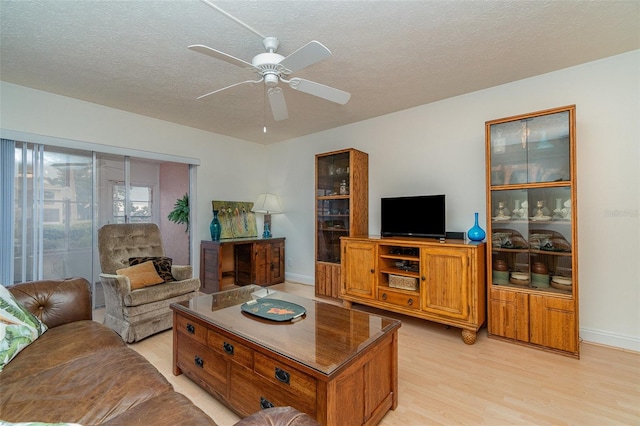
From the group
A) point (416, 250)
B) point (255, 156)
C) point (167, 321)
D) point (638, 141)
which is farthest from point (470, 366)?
point (255, 156)

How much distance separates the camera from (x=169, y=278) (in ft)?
10.1

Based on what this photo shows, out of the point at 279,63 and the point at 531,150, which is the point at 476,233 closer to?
the point at 531,150

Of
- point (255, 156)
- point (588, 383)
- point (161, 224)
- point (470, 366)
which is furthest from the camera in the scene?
point (255, 156)

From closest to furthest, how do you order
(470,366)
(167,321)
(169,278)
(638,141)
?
(470,366) → (638,141) → (167,321) → (169,278)

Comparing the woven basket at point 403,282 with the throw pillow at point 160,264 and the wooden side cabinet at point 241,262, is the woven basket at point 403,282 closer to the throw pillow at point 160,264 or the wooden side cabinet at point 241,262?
the wooden side cabinet at point 241,262

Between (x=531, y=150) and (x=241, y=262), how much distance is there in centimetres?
413

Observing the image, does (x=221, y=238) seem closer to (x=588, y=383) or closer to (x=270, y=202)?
(x=270, y=202)

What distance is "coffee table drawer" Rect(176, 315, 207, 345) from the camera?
187 centimetres

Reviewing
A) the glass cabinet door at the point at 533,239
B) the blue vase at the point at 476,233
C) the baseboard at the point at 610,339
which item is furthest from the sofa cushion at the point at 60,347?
the baseboard at the point at 610,339

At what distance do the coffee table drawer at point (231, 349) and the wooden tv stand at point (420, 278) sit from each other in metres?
1.96

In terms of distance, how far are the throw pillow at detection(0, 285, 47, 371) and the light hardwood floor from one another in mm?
875

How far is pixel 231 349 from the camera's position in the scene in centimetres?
167

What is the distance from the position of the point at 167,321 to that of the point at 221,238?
189 cm

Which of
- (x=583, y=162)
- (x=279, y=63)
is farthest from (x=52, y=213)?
(x=583, y=162)
